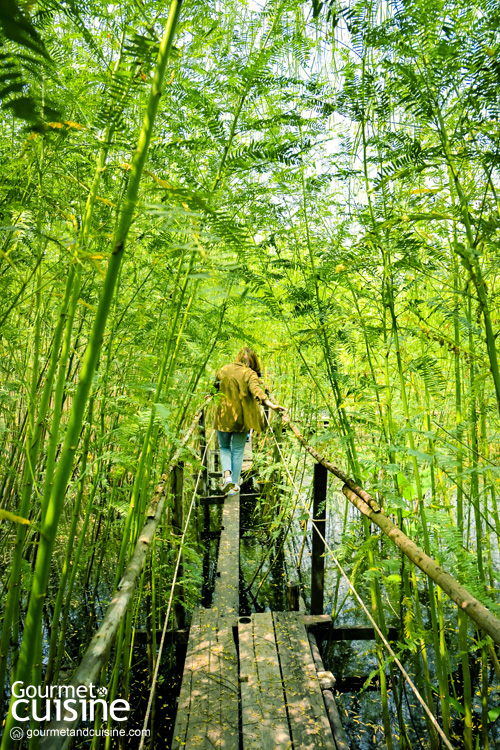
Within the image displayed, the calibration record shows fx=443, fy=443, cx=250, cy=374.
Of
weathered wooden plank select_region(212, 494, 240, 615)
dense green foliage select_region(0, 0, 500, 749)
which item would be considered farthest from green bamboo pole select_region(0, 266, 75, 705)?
weathered wooden plank select_region(212, 494, 240, 615)

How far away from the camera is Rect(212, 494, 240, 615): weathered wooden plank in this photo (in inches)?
102

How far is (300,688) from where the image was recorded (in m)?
1.97

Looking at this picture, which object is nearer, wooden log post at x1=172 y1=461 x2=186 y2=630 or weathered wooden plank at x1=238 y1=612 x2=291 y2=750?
weathered wooden plank at x1=238 y1=612 x2=291 y2=750

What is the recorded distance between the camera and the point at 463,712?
1751 millimetres

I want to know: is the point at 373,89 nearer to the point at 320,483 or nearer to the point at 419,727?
the point at 320,483

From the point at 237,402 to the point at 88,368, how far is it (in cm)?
357

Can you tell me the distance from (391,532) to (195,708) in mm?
1203

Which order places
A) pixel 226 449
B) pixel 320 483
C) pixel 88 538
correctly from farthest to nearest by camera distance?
pixel 226 449
pixel 88 538
pixel 320 483

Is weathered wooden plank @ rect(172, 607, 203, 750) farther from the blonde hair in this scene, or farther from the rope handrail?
the blonde hair

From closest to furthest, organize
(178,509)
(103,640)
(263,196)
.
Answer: (103,640) < (263,196) < (178,509)

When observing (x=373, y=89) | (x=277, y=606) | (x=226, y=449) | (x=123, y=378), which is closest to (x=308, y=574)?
(x=277, y=606)

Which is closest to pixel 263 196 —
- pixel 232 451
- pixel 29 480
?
pixel 29 480

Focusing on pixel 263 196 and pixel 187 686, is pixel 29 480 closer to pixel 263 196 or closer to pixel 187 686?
pixel 187 686

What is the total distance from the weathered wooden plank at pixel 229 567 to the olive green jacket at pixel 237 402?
2.53 feet
